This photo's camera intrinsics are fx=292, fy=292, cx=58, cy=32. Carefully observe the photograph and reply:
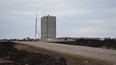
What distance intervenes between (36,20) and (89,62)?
3254 inches

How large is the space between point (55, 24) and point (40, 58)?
70869 mm

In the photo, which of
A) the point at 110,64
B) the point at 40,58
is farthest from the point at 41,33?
the point at 110,64

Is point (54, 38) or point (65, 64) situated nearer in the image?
point (65, 64)

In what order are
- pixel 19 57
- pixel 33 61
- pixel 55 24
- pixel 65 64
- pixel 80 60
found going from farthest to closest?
pixel 55 24
pixel 19 57
pixel 33 61
pixel 80 60
pixel 65 64

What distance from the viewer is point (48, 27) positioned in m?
98.6

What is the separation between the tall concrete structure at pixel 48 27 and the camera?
323ft

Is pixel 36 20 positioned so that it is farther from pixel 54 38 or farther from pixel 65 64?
pixel 65 64

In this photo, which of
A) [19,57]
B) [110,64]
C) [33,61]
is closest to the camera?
[110,64]

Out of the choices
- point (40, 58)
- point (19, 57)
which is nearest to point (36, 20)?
point (19, 57)

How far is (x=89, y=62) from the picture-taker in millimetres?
22812

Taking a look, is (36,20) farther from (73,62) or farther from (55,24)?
(73,62)

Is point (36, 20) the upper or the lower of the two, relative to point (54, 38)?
upper

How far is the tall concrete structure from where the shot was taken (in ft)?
323

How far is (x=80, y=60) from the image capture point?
24.4m
